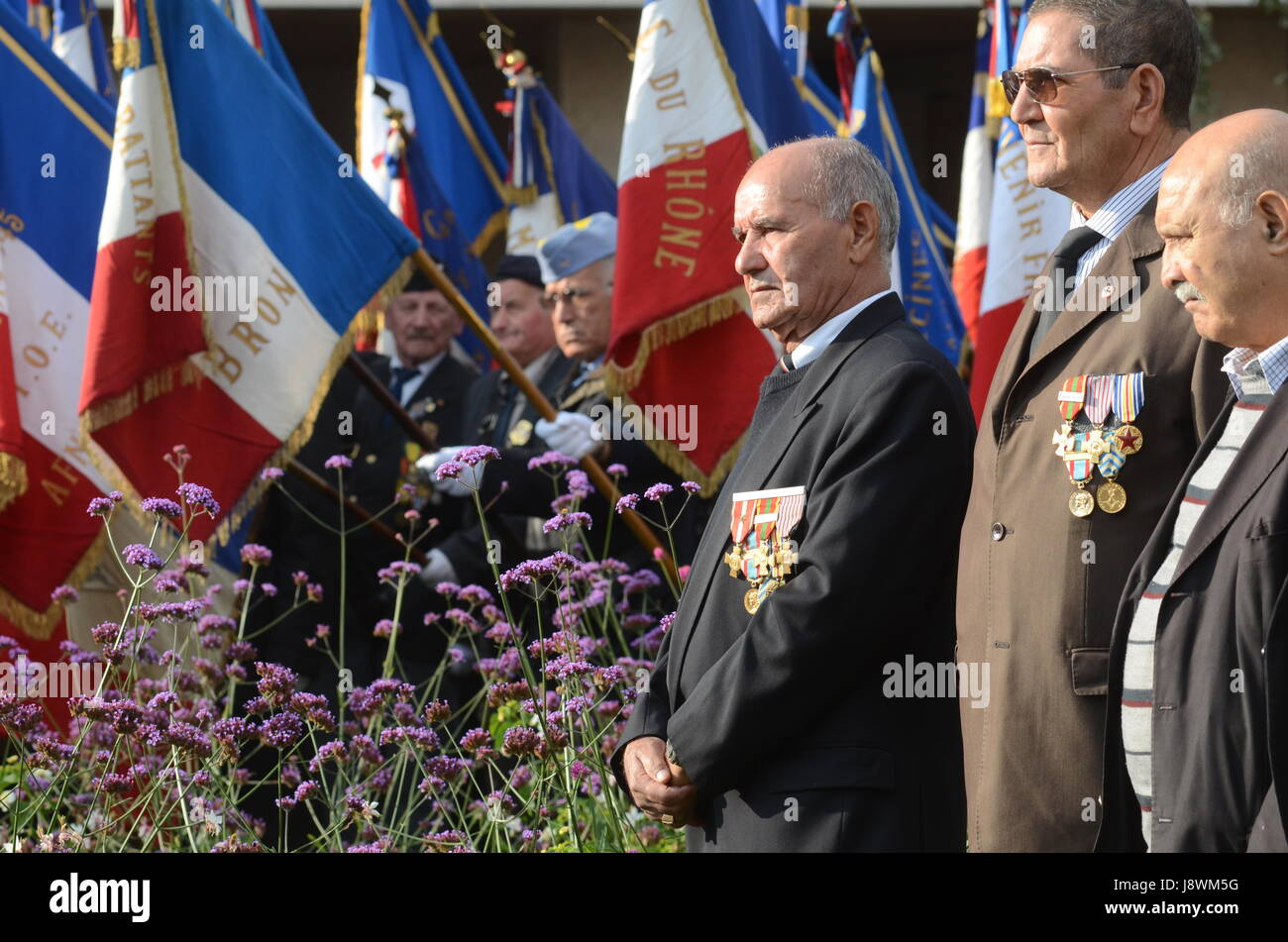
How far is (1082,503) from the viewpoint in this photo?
293 cm

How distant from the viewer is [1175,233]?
7.96 feet

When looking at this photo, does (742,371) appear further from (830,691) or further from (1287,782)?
(1287,782)

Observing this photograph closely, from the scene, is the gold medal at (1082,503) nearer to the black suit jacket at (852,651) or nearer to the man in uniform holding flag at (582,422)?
the black suit jacket at (852,651)

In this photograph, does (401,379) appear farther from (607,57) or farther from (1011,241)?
(607,57)

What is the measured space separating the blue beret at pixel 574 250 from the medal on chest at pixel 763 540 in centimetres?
324

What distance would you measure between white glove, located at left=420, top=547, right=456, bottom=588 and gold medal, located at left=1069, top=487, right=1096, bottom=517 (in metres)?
2.84

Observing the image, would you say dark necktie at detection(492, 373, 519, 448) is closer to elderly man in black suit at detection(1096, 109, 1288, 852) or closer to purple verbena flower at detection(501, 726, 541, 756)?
purple verbena flower at detection(501, 726, 541, 756)

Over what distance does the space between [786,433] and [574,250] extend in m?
3.26

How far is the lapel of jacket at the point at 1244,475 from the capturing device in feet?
7.25

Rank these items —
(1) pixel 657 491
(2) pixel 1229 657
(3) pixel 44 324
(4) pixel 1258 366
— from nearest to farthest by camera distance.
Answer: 1. (2) pixel 1229 657
2. (4) pixel 1258 366
3. (1) pixel 657 491
4. (3) pixel 44 324

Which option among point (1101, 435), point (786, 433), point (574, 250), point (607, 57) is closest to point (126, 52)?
point (574, 250)

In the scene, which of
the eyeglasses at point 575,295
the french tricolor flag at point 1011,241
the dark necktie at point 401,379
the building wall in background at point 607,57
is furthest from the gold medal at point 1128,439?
the building wall in background at point 607,57
